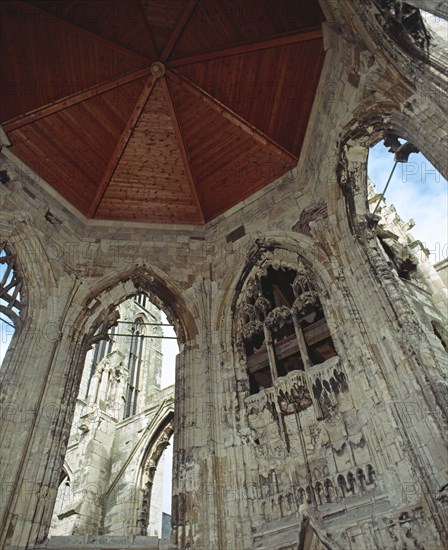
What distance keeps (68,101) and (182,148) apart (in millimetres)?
2074

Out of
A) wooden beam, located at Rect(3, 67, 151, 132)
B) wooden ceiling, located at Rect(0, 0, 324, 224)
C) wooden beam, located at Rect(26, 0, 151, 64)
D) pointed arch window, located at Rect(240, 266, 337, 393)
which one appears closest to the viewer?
pointed arch window, located at Rect(240, 266, 337, 393)

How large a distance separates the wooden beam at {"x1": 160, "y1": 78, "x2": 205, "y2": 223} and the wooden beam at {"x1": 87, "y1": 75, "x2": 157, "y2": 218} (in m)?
0.28

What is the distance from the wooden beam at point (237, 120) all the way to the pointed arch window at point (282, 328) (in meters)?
2.17

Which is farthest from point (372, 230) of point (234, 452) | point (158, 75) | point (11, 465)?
point (11, 465)

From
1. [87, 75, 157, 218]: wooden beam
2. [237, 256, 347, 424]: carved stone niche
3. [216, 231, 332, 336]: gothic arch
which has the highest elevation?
[87, 75, 157, 218]: wooden beam

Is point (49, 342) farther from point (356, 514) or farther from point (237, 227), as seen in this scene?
point (356, 514)

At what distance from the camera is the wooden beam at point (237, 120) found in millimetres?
7945

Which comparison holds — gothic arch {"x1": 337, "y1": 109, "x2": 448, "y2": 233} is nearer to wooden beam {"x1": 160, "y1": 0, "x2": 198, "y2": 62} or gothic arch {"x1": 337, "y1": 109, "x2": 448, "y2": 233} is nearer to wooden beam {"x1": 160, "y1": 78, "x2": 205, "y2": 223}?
wooden beam {"x1": 160, "y1": 78, "x2": 205, "y2": 223}

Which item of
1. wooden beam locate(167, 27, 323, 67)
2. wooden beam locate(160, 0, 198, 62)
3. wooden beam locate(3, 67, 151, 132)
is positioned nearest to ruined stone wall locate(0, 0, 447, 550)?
wooden beam locate(167, 27, 323, 67)

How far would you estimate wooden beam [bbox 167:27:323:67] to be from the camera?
700cm

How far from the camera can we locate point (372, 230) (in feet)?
21.4

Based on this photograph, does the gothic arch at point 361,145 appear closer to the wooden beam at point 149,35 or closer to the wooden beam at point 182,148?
the wooden beam at point 182,148

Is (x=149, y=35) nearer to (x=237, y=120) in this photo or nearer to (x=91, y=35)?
(x=91, y=35)

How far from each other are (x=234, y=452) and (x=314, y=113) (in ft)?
17.9
